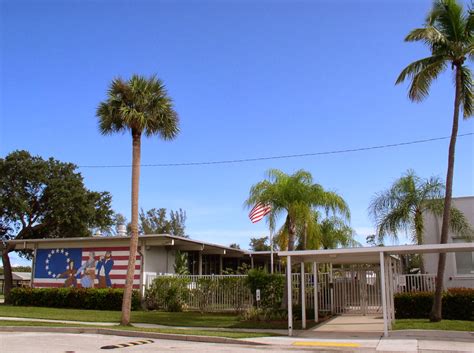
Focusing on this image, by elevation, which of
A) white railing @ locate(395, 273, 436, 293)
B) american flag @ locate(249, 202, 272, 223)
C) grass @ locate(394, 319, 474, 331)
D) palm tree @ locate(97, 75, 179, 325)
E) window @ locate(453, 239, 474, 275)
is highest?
palm tree @ locate(97, 75, 179, 325)

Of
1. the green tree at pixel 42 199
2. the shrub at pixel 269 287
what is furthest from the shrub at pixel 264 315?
the green tree at pixel 42 199

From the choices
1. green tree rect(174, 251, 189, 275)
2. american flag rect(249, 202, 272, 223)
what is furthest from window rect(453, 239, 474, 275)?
green tree rect(174, 251, 189, 275)

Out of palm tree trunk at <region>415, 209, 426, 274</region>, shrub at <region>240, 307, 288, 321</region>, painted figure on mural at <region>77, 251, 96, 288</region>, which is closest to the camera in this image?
shrub at <region>240, 307, 288, 321</region>

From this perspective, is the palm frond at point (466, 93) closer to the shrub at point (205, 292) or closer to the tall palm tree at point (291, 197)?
the tall palm tree at point (291, 197)

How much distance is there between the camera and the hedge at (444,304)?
18.8 metres

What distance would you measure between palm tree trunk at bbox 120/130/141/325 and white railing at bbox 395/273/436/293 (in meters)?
10.7

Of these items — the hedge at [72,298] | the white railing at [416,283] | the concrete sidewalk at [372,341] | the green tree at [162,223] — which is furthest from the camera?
the green tree at [162,223]

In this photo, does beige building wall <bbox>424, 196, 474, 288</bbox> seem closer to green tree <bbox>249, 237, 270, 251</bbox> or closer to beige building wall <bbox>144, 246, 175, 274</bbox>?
beige building wall <bbox>144, 246, 175, 274</bbox>

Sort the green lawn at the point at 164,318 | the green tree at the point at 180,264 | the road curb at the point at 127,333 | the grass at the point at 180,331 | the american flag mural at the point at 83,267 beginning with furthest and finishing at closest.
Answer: the green tree at the point at 180,264
the american flag mural at the point at 83,267
the green lawn at the point at 164,318
the grass at the point at 180,331
the road curb at the point at 127,333

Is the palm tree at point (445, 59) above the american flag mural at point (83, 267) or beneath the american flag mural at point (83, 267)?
above

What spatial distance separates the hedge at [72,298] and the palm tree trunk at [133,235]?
7.08m

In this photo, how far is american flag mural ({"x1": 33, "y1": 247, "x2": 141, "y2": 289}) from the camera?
2712cm

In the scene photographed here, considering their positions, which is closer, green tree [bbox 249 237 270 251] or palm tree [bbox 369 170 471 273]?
palm tree [bbox 369 170 471 273]

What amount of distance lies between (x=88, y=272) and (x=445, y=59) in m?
20.5
